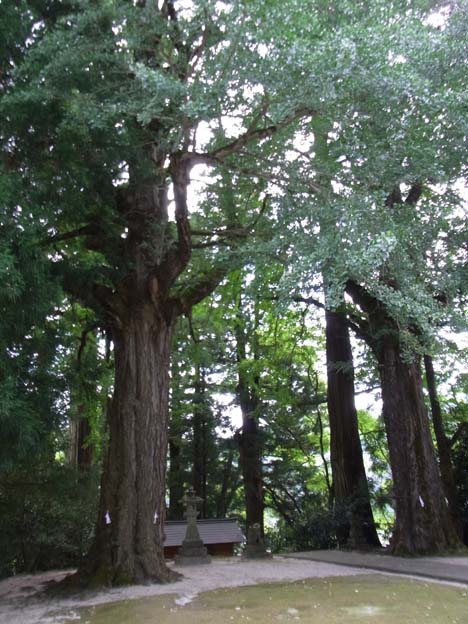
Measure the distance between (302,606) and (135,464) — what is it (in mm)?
3278

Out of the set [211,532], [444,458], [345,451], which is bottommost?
[211,532]

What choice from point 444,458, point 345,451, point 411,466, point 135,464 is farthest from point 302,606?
point 345,451

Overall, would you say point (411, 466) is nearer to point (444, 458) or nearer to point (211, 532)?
point (444, 458)

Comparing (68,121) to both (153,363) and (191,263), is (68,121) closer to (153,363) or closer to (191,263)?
(153,363)

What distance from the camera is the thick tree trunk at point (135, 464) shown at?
775 centimetres

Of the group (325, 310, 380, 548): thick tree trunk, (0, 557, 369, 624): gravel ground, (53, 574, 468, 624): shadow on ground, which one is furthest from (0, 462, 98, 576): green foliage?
(325, 310, 380, 548): thick tree trunk

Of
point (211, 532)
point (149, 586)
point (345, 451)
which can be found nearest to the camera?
point (149, 586)

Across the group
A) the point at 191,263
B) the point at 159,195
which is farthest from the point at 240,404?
the point at 159,195

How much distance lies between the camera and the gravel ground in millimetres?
6500

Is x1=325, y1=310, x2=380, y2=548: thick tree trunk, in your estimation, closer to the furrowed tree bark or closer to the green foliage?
the furrowed tree bark

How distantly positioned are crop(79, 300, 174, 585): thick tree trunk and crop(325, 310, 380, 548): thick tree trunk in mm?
6159

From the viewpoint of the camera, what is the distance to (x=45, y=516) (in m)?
9.96

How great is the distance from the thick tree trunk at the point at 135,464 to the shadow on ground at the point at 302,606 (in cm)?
123

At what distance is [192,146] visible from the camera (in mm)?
7953
